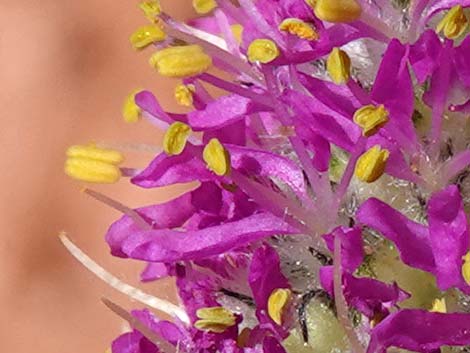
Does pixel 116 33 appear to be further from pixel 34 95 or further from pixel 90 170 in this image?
pixel 90 170

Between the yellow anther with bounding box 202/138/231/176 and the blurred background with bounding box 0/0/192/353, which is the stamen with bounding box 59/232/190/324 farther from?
the blurred background with bounding box 0/0/192/353

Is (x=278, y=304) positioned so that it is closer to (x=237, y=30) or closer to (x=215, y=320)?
(x=215, y=320)

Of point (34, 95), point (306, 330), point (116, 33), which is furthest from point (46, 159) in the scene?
point (306, 330)

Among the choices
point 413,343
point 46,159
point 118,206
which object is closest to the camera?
point 413,343

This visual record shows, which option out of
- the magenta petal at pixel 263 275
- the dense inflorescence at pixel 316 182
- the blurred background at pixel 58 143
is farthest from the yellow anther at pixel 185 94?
the blurred background at pixel 58 143

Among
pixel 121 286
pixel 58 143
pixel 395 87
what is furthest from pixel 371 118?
pixel 58 143

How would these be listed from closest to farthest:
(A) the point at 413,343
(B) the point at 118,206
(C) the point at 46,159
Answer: (A) the point at 413,343 → (B) the point at 118,206 → (C) the point at 46,159

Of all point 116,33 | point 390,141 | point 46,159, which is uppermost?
point 390,141
